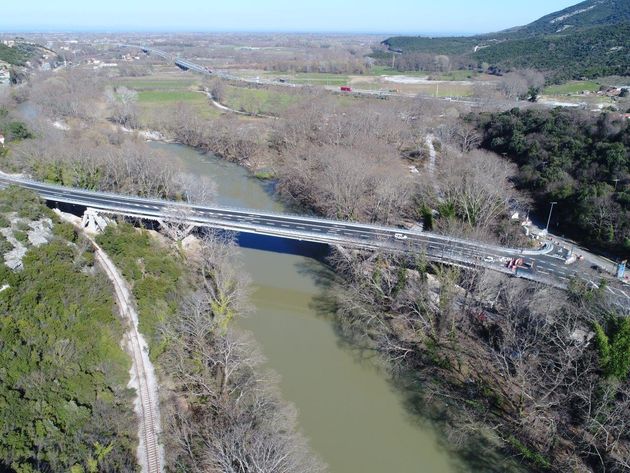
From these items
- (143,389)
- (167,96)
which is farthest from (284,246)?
(167,96)

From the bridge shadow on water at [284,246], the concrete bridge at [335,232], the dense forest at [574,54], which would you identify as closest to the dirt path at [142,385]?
the concrete bridge at [335,232]

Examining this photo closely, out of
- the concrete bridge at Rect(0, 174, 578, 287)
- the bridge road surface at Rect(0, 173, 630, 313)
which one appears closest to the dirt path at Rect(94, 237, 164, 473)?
the concrete bridge at Rect(0, 174, 578, 287)

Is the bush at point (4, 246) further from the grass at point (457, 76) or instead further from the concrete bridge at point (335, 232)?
the grass at point (457, 76)

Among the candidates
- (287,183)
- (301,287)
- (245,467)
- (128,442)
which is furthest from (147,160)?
(245,467)

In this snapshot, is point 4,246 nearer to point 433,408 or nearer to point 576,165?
point 433,408

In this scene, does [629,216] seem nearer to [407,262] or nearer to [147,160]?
[407,262]

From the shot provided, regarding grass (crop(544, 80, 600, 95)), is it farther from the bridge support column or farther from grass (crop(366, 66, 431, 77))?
the bridge support column
